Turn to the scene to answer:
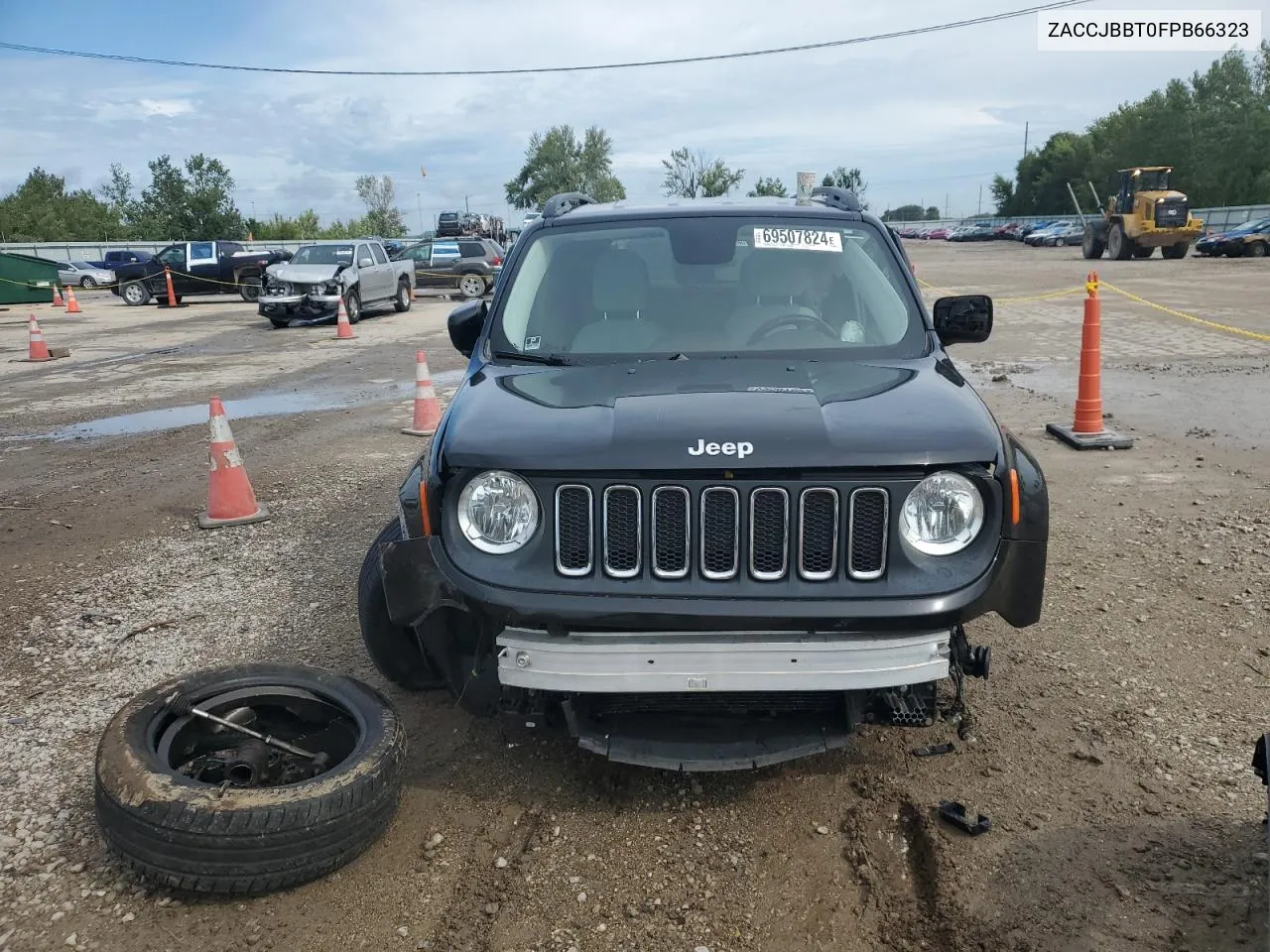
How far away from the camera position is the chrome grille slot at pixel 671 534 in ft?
8.87

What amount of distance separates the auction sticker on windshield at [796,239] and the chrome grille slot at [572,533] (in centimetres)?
181

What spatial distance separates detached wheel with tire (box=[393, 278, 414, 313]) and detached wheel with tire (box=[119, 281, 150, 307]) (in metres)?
10.2

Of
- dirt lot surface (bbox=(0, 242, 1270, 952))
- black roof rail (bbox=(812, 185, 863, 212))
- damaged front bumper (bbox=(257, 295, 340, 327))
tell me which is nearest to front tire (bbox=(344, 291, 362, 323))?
damaged front bumper (bbox=(257, 295, 340, 327))

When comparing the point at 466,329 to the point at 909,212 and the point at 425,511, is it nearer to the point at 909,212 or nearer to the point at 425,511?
the point at 425,511

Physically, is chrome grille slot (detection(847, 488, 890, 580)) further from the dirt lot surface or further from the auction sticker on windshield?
the auction sticker on windshield

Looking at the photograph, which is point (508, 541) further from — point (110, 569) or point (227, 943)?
point (110, 569)

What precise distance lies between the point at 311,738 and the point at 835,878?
169 cm

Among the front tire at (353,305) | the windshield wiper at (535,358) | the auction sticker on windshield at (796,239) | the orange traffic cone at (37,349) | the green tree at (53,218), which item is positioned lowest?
the orange traffic cone at (37,349)

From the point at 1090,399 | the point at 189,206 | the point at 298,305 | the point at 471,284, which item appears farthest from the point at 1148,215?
the point at 189,206

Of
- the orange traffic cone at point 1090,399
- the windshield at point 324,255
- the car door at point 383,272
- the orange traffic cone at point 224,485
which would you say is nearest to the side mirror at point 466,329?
the orange traffic cone at point 224,485

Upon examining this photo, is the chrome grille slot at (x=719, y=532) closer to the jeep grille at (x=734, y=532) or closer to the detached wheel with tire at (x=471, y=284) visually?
the jeep grille at (x=734, y=532)

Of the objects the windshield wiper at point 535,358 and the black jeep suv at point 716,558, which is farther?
the windshield wiper at point 535,358

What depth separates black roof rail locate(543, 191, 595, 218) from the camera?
4613 mm

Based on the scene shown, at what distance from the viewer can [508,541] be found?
9.23ft
